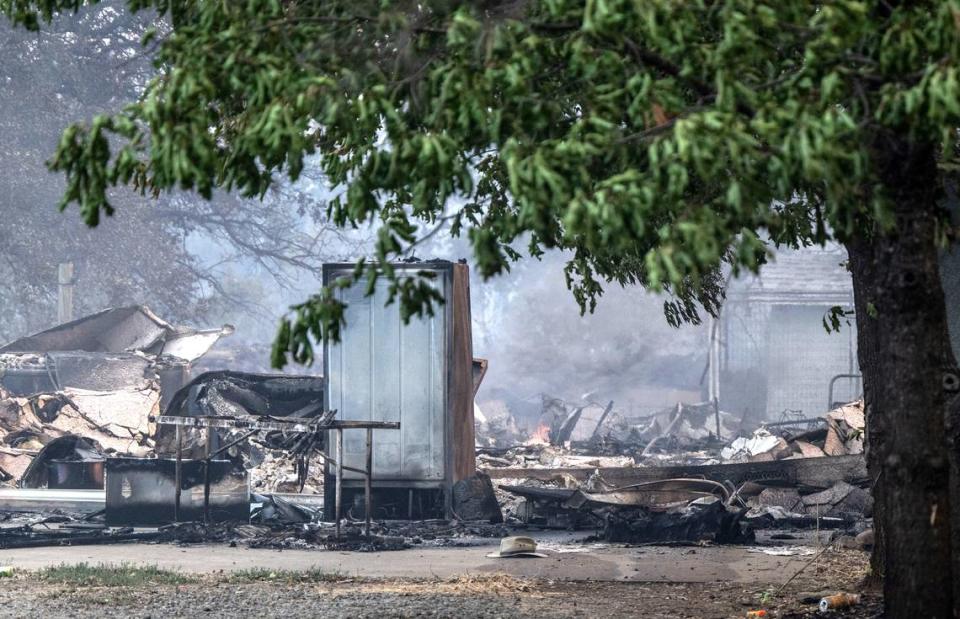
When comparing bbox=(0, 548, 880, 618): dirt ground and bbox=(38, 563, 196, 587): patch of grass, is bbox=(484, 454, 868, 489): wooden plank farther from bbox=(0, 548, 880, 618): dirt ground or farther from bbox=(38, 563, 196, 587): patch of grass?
bbox=(38, 563, 196, 587): patch of grass

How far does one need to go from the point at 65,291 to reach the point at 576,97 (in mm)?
28694

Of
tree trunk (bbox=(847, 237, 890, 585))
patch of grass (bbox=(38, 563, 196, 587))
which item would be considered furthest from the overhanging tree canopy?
patch of grass (bbox=(38, 563, 196, 587))

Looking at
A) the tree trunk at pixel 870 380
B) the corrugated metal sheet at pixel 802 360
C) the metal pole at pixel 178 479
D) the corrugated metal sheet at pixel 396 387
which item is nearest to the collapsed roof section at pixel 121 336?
the corrugated metal sheet at pixel 396 387

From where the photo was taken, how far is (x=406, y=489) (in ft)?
47.0

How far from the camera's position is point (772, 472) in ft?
49.8

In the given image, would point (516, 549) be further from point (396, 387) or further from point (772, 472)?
point (772, 472)

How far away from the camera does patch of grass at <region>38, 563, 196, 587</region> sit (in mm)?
9375

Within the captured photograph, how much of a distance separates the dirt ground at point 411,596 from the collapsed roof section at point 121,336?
15.5 m

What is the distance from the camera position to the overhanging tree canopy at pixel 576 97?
4301 millimetres

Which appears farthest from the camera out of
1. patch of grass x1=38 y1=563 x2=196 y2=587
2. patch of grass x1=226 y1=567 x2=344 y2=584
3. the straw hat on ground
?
the straw hat on ground

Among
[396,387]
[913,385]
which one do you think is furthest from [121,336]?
[913,385]

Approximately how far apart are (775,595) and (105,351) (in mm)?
18768

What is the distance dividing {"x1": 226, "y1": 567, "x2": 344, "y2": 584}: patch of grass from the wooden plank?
6.04m

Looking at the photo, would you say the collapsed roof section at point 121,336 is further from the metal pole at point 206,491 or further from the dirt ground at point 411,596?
the dirt ground at point 411,596
